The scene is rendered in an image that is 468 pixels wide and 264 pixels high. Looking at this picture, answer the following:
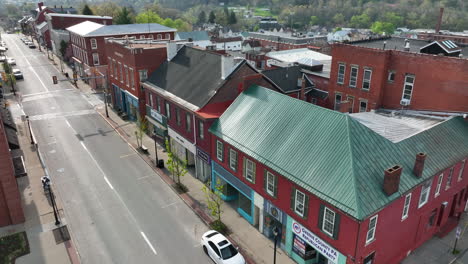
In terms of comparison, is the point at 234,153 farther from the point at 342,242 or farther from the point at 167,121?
the point at 167,121

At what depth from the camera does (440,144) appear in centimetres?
2286

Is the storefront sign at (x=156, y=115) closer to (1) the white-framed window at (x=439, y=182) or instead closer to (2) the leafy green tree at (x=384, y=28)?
(1) the white-framed window at (x=439, y=182)

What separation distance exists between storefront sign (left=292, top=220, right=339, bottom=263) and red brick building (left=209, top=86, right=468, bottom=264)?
7 cm

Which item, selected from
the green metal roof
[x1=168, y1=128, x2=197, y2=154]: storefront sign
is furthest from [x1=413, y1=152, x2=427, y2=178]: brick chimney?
[x1=168, y1=128, x2=197, y2=154]: storefront sign

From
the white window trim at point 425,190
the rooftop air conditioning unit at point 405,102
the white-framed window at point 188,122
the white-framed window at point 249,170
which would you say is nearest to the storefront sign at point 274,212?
the white-framed window at point 249,170

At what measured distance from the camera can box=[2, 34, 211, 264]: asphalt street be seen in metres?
23.2

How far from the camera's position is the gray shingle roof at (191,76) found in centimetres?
3136

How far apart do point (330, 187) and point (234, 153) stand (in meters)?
9.03

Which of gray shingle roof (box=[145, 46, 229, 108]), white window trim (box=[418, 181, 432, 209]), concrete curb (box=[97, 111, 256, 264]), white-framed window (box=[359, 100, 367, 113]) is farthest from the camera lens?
white-framed window (box=[359, 100, 367, 113])

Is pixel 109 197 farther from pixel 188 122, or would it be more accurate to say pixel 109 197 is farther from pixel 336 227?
pixel 336 227

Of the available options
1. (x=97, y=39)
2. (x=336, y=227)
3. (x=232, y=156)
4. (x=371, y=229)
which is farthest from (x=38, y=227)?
(x=97, y=39)

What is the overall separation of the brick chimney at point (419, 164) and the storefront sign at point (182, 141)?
60.6 ft

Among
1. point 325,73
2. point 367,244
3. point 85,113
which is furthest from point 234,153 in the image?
point 85,113

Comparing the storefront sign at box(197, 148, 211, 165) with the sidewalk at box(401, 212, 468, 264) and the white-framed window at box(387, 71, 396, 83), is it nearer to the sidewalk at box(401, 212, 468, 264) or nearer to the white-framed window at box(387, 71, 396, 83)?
the sidewalk at box(401, 212, 468, 264)
